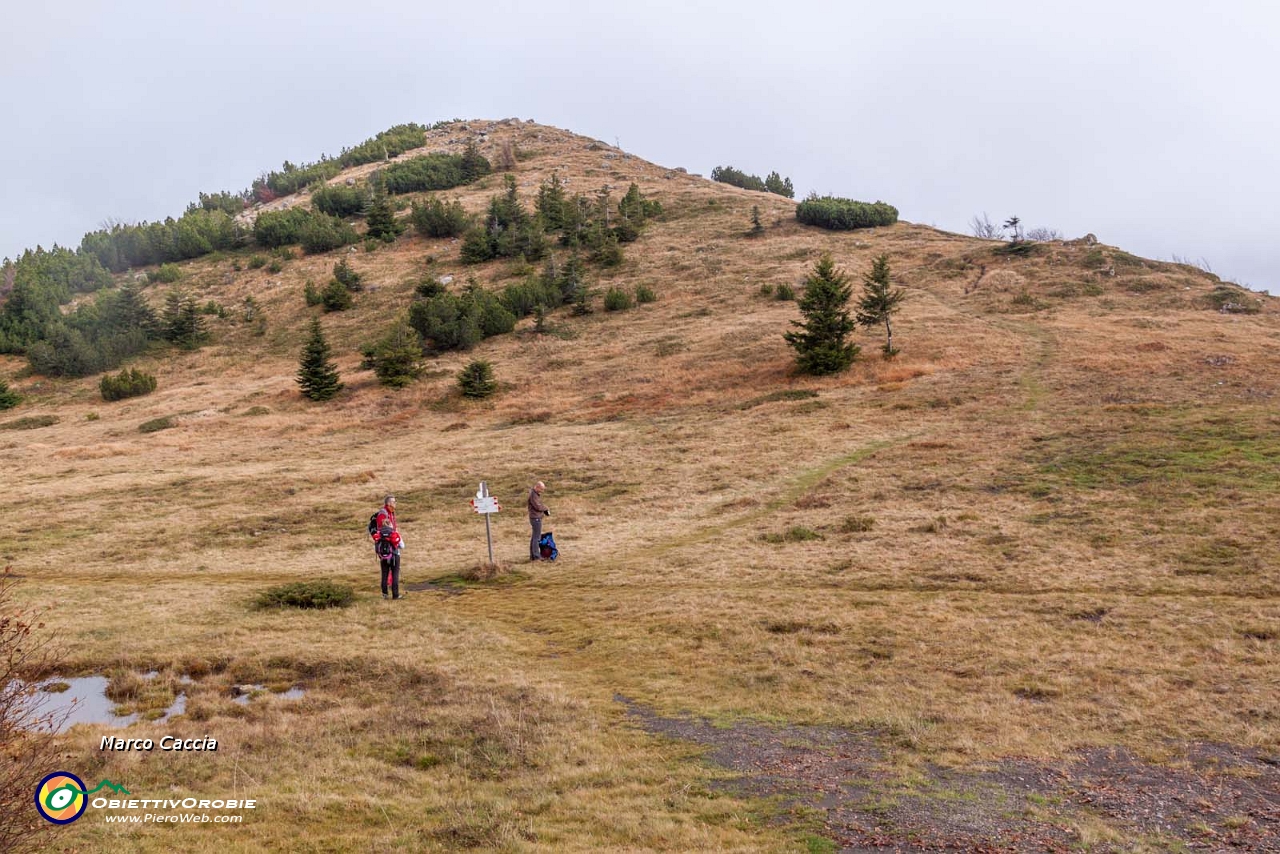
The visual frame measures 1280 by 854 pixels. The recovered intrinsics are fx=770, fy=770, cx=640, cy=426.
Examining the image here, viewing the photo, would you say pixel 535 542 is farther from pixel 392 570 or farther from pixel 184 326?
pixel 184 326

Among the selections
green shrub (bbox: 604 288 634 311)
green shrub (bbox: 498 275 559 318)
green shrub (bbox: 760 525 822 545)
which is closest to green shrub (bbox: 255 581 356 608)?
green shrub (bbox: 760 525 822 545)

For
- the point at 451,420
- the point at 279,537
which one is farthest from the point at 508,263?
the point at 279,537

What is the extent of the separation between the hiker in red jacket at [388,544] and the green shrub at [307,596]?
39.3 inches

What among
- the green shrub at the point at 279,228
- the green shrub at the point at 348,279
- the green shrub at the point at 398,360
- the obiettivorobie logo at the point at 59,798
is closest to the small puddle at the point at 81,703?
the obiettivorobie logo at the point at 59,798

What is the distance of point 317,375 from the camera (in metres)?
55.6

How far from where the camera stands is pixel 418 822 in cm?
816

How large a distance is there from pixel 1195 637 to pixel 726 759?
367 inches

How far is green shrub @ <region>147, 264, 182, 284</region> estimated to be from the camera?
308 ft

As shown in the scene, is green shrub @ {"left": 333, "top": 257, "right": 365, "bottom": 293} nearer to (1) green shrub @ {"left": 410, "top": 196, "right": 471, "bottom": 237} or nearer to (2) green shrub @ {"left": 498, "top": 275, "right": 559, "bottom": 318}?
(1) green shrub @ {"left": 410, "top": 196, "right": 471, "bottom": 237}

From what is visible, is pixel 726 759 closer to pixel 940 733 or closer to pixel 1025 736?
pixel 940 733

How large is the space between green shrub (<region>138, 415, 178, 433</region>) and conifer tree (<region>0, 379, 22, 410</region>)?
822 inches

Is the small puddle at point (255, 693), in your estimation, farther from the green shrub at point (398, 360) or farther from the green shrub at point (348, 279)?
the green shrub at point (348, 279)

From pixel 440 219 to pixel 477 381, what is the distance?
5523cm

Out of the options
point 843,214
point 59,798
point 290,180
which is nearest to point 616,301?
point 843,214
